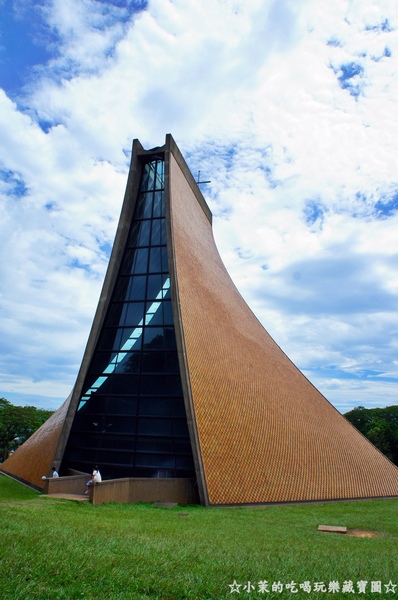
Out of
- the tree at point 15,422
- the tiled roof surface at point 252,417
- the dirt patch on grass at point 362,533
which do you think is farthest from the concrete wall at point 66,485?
the tree at point 15,422

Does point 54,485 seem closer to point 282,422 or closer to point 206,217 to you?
point 282,422

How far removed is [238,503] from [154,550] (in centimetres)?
728

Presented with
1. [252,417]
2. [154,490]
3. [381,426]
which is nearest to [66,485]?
[154,490]

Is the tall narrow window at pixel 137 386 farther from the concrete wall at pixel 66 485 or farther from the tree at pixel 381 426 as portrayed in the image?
the tree at pixel 381 426

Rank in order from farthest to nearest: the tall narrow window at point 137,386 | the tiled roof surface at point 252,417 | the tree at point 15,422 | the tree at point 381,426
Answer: the tree at point 381,426 < the tree at point 15,422 < the tall narrow window at point 137,386 < the tiled roof surface at point 252,417

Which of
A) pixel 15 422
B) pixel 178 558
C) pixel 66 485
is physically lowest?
pixel 178 558

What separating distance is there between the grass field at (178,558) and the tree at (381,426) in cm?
3215

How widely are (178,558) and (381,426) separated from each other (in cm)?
4161

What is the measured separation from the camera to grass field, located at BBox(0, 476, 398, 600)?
14.4 feet

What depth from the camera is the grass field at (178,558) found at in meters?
4.40

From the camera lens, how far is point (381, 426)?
140ft

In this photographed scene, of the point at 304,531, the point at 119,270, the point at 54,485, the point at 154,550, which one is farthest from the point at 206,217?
the point at 154,550

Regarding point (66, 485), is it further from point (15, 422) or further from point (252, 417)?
point (15, 422)

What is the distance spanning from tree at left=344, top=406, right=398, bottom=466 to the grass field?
105 feet
